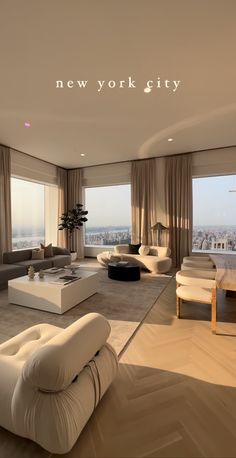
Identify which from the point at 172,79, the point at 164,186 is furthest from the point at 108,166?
the point at 172,79

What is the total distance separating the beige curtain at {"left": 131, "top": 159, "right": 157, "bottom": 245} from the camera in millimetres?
6684

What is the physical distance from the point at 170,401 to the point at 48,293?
200cm

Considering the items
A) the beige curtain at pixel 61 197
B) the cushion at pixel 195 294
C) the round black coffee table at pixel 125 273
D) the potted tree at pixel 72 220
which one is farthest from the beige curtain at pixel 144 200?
the cushion at pixel 195 294

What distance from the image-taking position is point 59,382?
3.51ft

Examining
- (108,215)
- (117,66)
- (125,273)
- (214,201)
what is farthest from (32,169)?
(214,201)

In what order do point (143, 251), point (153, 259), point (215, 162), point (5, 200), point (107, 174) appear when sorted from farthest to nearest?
point (107, 174) → point (215, 162) → point (143, 251) → point (5, 200) → point (153, 259)

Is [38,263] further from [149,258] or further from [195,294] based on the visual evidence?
[195,294]

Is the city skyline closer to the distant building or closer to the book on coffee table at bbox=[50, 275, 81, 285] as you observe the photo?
the distant building

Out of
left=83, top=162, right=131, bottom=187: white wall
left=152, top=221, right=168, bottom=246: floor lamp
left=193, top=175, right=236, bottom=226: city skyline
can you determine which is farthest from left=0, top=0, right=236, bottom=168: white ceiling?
left=152, top=221, right=168, bottom=246: floor lamp

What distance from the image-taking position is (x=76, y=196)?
307 inches

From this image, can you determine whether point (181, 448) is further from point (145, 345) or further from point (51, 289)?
point (51, 289)

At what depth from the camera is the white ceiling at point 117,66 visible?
2096 millimetres

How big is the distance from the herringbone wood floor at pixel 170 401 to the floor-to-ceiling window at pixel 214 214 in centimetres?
422

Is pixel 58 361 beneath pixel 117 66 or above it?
beneath
